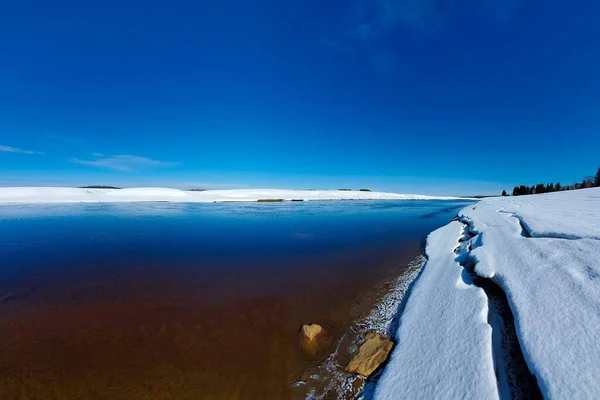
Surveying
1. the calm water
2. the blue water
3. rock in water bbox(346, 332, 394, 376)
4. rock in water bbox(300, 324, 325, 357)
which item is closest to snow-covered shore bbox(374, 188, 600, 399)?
rock in water bbox(346, 332, 394, 376)

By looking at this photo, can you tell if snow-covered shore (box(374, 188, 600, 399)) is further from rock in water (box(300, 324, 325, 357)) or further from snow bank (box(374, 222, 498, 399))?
rock in water (box(300, 324, 325, 357))

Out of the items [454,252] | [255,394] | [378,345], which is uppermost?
[454,252]

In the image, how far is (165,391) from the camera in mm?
2297

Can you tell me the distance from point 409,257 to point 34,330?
6.92m

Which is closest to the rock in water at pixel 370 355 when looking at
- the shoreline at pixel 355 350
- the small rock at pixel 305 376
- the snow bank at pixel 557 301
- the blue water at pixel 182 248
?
the shoreline at pixel 355 350

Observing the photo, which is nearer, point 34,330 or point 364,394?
point 364,394

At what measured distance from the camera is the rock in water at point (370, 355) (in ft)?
8.13

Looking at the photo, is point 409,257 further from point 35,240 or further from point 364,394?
point 35,240

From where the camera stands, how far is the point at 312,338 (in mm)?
2990

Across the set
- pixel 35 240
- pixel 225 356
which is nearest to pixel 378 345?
pixel 225 356

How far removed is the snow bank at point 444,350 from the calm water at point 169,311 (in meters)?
0.87

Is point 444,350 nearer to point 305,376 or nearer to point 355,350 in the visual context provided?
point 355,350

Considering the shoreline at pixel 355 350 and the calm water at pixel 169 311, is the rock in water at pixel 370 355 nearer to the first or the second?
the shoreline at pixel 355 350

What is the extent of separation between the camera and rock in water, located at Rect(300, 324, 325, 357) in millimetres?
2871
